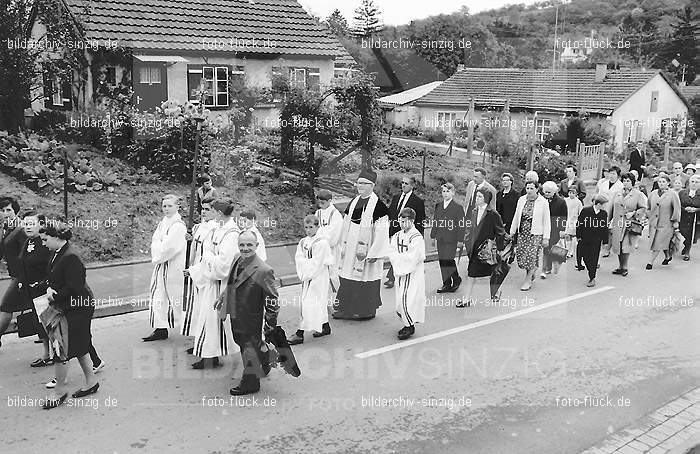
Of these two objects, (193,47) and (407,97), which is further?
(407,97)

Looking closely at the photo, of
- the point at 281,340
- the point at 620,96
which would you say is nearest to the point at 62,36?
the point at 281,340

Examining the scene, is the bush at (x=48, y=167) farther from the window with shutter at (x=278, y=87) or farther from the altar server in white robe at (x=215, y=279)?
the altar server in white robe at (x=215, y=279)

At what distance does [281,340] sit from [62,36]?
13310mm

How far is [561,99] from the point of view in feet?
126

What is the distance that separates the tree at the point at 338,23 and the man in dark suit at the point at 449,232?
45.7m

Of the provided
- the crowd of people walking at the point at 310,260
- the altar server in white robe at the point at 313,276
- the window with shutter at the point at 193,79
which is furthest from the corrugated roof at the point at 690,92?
the altar server in white robe at the point at 313,276

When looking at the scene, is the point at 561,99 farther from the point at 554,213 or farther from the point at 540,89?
the point at 554,213

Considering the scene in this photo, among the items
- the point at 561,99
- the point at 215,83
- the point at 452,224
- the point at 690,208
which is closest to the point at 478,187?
the point at 452,224

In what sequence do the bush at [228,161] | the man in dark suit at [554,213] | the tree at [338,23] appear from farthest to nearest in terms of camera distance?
the tree at [338,23], the bush at [228,161], the man in dark suit at [554,213]

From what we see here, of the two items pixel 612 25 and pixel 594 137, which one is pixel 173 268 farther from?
pixel 612 25

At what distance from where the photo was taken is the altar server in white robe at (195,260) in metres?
8.45

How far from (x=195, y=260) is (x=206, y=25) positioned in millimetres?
14075

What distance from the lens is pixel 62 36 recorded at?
1784 cm

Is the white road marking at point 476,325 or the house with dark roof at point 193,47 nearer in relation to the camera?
the white road marking at point 476,325
